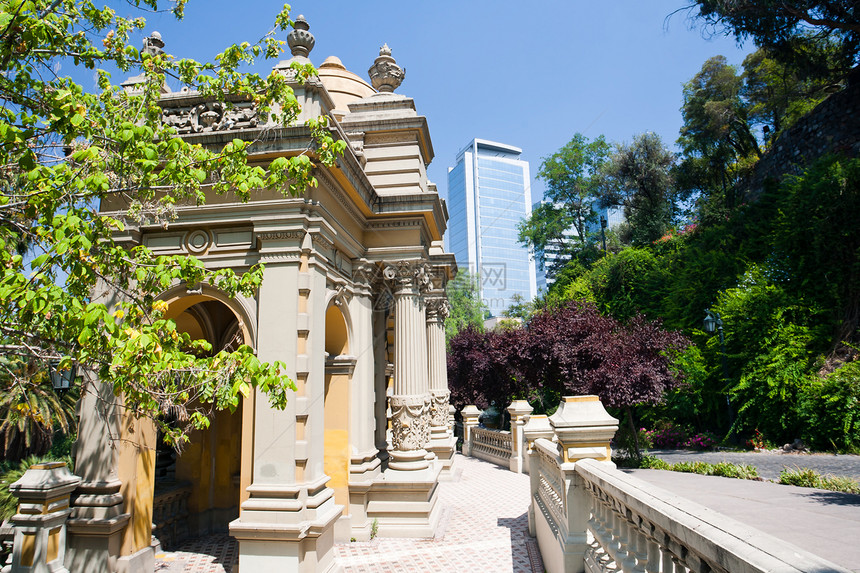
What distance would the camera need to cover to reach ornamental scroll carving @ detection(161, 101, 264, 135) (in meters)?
7.78

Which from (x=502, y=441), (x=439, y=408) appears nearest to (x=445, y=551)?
(x=439, y=408)

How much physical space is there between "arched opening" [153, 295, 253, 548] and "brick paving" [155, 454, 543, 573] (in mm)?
497

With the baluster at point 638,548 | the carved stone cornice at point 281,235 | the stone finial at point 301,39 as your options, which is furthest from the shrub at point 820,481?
the stone finial at point 301,39

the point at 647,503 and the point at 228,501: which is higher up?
the point at 647,503

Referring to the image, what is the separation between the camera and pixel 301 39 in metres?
8.37

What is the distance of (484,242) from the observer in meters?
117

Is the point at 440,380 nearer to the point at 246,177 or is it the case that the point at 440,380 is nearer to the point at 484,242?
the point at 246,177

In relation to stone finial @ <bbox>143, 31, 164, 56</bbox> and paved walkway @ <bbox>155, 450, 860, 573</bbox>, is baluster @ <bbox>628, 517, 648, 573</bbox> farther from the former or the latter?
stone finial @ <bbox>143, 31, 164, 56</bbox>

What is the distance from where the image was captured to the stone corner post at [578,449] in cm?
529

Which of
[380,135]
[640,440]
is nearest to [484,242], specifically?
[640,440]

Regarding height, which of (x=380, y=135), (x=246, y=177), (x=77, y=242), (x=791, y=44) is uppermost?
(x=791, y=44)

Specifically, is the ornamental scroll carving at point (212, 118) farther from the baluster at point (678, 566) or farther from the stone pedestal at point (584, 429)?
the baluster at point (678, 566)

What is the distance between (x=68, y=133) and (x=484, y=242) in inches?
4502

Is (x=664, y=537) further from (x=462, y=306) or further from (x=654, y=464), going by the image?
(x=462, y=306)
